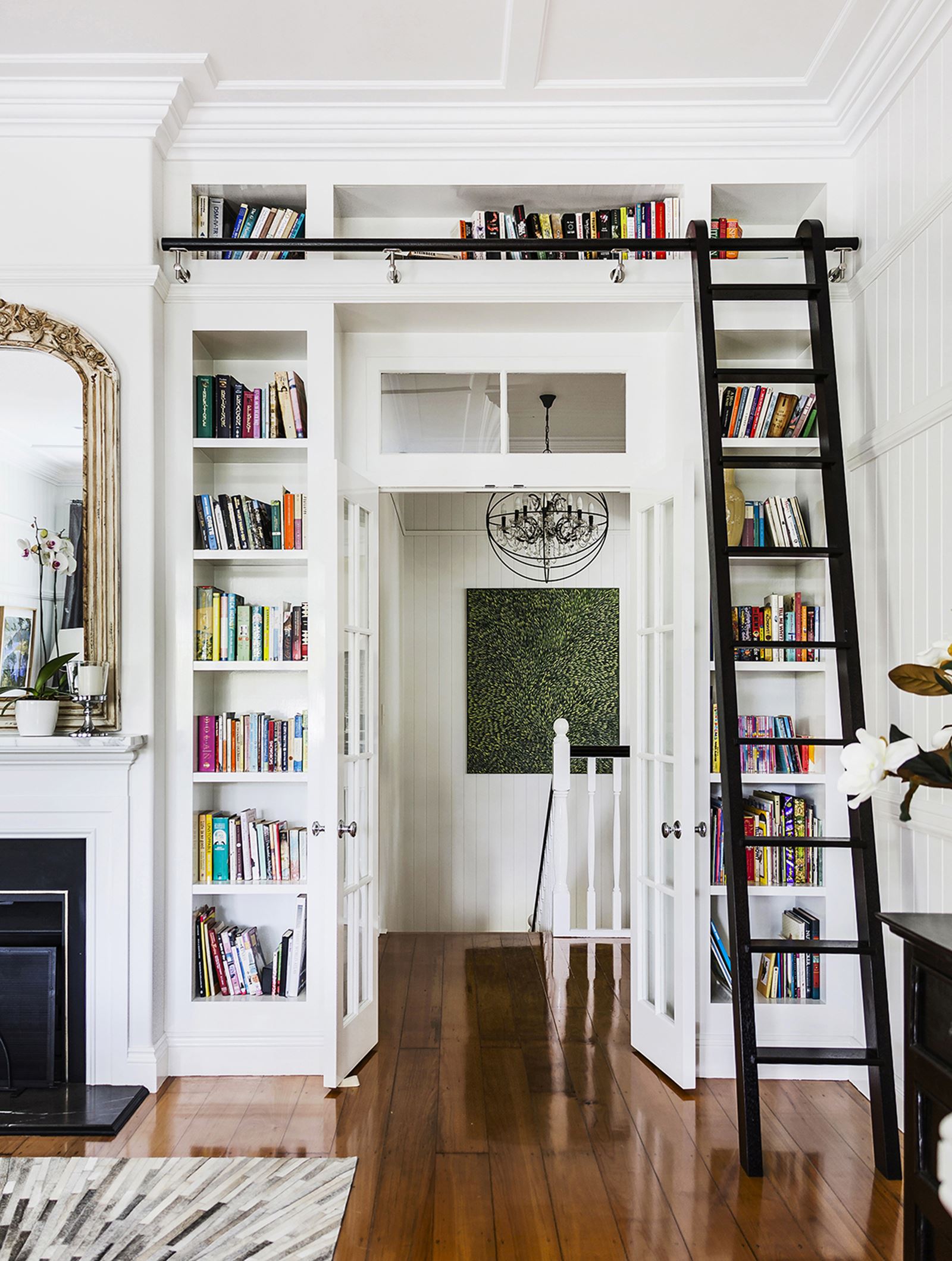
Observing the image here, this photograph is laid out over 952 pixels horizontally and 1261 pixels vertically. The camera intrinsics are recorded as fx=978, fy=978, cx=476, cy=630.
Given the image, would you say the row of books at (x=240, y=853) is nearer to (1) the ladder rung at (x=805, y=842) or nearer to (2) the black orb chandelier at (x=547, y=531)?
(1) the ladder rung at (x=805, y=842)

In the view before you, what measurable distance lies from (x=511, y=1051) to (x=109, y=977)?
142 centimetres

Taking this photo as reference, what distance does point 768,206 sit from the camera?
356cm

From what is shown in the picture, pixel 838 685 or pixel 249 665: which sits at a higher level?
pixel 249 665

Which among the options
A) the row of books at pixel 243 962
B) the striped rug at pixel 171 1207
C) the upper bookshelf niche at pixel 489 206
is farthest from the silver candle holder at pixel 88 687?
the upper bookshelf niche at pixel 489 206

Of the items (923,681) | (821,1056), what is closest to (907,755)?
(923,681)

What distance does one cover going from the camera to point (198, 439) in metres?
3.40

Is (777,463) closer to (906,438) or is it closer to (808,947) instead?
(906,438)

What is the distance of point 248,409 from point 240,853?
1568 mm

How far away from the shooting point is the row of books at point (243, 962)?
342 centimetres

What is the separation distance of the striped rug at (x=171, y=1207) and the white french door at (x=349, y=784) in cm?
60

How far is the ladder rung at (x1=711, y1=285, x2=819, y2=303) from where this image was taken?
3125 mm

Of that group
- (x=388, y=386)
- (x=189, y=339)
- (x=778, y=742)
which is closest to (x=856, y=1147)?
(x=778, y=742)

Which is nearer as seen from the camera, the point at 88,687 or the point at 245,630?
the point at 88,687

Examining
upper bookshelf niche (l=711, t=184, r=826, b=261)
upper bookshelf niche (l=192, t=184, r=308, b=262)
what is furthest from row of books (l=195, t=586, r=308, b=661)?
upper bookshelf niche (l=711, t=184, r=826, b=261)
